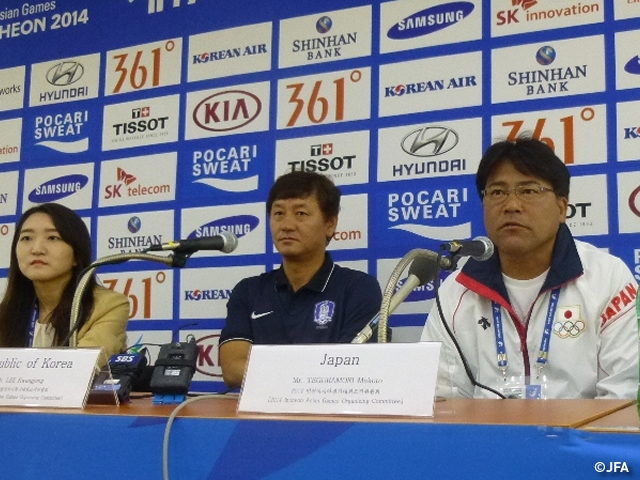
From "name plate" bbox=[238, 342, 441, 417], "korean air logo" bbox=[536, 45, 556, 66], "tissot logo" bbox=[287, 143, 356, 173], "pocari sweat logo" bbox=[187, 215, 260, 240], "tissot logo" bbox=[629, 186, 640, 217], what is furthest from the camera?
"pocari sweat logo" bbox=[187, 215, 260, 240]

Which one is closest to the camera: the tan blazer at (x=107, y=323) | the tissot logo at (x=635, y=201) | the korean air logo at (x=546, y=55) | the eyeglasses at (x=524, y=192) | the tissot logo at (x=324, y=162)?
the eyeglasses at (x=524, y=192)

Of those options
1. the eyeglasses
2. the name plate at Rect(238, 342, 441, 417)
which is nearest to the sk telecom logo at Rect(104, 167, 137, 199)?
the eyeglasses

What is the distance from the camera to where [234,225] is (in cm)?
252

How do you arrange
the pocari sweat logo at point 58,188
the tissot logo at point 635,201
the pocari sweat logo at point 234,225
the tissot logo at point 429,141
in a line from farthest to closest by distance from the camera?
the pocari sweat logo at point 58,188 < the pocari sweat logo at point 234,225 < the tissot logo at point 429,141 < the tissot logo at point 635,201

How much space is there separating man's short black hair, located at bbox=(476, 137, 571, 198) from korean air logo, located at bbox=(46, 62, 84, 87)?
6.08 feet

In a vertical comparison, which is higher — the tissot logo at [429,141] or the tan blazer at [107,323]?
the tissot logo at [429,141]

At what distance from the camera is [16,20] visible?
121 inches

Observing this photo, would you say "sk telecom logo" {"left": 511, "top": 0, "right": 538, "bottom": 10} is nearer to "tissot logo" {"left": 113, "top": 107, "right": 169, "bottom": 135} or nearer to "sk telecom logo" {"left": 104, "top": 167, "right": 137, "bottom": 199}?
"tissot logo" {"left": 113, "top": 107, "right": 169, "bottom": 135}

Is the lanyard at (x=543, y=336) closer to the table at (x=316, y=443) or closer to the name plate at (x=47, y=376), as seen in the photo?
the table at (x=316, y=443)

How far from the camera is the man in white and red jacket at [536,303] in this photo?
148 centimetres

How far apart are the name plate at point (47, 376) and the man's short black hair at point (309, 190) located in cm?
111

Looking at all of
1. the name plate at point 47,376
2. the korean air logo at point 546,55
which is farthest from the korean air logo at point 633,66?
the name plate at point 47,376

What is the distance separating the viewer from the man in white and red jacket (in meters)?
1.48

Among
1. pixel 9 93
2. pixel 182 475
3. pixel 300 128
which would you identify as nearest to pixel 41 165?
pixel 9 93
